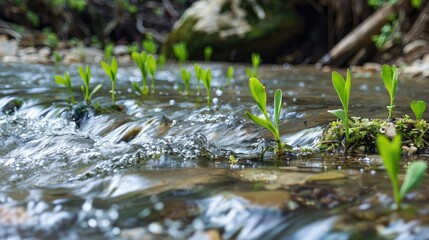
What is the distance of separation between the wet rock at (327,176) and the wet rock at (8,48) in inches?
347

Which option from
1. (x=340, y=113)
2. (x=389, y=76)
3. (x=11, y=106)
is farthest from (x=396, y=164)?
(x=11, y=106)

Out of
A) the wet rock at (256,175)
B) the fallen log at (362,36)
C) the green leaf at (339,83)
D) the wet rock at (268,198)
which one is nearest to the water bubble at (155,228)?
the wet rock at (268,198)

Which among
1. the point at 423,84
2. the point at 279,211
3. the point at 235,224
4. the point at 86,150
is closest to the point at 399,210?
the point at 279,211

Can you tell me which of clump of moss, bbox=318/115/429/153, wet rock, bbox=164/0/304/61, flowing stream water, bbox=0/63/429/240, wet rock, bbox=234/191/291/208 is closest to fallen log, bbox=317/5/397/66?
wet rock, bbox=164/0/304/61

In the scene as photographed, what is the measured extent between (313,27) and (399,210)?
10.2 metres

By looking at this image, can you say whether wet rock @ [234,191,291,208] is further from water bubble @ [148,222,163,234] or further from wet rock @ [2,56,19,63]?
wet rock @ [2,56,19,63]

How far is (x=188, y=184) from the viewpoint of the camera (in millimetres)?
1513

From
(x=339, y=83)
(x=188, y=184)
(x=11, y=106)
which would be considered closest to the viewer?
(x=188, y=184)

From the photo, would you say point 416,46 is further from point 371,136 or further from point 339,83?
point 339,83

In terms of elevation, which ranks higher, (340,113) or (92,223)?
(340,113)

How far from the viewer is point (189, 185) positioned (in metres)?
1.50

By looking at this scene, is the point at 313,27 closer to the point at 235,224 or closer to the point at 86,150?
the point at 86,150

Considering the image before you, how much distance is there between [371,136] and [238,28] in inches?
333

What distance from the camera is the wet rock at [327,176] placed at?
5.03 ft
